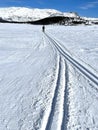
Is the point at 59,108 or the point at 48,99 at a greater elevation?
the point at 59,108

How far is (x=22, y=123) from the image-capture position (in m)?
4.90

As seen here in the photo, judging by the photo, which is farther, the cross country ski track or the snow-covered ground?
the snow-covered ground

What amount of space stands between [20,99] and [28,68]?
160 inches

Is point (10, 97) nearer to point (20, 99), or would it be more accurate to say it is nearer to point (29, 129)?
point (20, 99)

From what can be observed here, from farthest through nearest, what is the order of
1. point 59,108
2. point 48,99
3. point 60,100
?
point 48,99 < point 60,100 < point 59,108

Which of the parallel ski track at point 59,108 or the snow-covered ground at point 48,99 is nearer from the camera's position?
the parallel ski track at point 59,108

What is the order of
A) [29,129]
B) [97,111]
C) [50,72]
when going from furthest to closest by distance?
[50,72] → [97,111] → [29,129]

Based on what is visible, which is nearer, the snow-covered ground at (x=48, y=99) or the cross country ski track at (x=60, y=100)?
the cross country ski track at (x=60, y=100)

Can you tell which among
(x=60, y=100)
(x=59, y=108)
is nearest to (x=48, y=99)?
(x=60, y=100)

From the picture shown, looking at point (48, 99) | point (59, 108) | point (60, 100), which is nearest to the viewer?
point (59, 108)

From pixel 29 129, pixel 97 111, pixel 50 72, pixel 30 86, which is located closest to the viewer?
pixel 29 129

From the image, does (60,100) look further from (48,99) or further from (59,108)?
(59,108)

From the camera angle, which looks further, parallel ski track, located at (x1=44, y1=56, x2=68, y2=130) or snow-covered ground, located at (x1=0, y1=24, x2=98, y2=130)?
snow-covered ground, located at (x1=0, y1=24, x2=98, y2=130)

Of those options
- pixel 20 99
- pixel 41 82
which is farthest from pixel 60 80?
pixel 20 99
